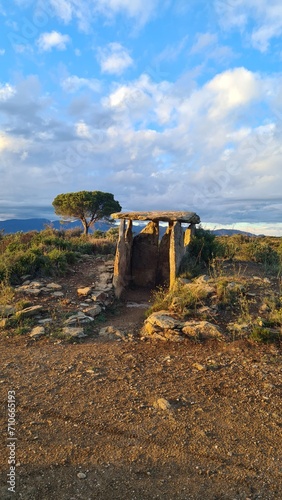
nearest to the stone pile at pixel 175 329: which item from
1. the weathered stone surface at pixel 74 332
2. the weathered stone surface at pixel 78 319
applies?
the weathered stone surface at pixel 74 332

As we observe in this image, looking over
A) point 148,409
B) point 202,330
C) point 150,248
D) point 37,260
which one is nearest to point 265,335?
point 202,330

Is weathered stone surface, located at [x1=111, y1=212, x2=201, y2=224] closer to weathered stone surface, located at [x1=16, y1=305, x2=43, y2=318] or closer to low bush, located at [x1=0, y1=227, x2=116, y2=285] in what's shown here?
low bush, located at [x1=0, y1=227, x2=116, y2=285]

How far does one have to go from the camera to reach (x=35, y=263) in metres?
11.1

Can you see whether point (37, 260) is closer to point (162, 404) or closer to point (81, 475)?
point (162, 404)

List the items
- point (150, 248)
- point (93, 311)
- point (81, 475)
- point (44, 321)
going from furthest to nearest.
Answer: point (150, 248), point (93, 311), point (44, 321), point (81, 475)

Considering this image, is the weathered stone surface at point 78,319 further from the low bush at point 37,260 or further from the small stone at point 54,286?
the low bush at point 37,260

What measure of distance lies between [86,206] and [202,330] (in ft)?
73.4

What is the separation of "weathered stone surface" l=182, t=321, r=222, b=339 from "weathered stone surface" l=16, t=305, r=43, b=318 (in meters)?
3.50

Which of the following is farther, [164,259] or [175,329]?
[164,259]

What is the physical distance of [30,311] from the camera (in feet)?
26.7

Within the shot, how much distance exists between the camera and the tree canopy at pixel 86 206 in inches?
1097

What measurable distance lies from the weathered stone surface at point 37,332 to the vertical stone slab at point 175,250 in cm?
396

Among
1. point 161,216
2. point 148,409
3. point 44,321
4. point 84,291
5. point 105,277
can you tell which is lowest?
point 148,409

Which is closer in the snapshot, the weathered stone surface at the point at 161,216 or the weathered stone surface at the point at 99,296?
the weathered stone surface at the point at 99,296
